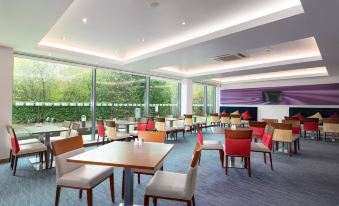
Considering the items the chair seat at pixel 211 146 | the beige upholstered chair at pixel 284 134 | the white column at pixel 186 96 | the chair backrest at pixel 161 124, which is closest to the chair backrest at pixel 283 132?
the beige upholstered chair at pixel 284 134

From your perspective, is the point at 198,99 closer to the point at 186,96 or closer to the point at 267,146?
the point at 186,96

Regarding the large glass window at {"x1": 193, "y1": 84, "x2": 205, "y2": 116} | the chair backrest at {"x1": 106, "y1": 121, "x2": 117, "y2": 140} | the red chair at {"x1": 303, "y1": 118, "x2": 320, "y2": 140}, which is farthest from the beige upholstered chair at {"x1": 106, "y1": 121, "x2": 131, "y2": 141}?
the red chair at {"x1": 303, "y1": 118, "x2": 320, "y2": 140}

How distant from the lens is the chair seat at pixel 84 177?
7.56 ft

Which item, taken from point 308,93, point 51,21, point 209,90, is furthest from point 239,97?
point 51,21

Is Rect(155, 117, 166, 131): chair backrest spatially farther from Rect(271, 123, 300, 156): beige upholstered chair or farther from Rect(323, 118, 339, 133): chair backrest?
Rect(323, 118, 339, 133): chair backrest

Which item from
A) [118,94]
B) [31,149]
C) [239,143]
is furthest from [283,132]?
[31,149]

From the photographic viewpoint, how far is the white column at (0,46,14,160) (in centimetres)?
466

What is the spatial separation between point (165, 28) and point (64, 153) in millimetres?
3029

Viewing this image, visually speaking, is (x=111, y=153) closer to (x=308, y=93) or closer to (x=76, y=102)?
(x=76, y=102)

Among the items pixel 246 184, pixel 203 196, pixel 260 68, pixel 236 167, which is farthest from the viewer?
pixel 260 68

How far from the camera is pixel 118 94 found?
25.7ft

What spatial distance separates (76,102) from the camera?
669 cm

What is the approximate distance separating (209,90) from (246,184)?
9.50m

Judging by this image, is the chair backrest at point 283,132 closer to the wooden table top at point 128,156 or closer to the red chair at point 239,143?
the red chair at point 239,143
